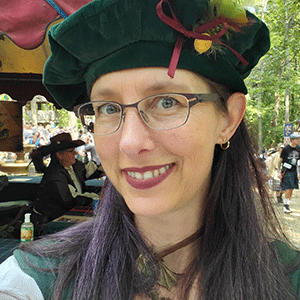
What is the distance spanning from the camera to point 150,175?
96 cm

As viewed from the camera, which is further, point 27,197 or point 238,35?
point 27,197

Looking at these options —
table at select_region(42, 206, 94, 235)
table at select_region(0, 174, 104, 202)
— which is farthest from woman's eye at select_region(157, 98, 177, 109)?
table at select_region(0, 174, 104, 202)

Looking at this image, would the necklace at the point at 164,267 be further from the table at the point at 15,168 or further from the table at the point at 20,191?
the table at the point at 15,168

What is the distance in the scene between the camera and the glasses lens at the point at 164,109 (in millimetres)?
959

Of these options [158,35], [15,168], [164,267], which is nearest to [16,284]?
[164,267]

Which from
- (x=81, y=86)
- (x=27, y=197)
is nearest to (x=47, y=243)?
(x=81, y=86)

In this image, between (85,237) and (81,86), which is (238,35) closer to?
(81,86)

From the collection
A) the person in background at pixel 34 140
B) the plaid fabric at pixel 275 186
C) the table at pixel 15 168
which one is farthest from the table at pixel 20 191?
the person in background at pixel 34 140

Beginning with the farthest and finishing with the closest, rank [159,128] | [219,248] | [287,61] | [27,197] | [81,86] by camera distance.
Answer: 1. [287,61]
2. [27,197]
3. [81,86]
4. [219,248]
5. [159,128]

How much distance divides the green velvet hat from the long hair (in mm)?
133

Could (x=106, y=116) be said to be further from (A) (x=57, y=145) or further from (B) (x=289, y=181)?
(B) (x=289, y=181)

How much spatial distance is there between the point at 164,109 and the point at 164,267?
549mm

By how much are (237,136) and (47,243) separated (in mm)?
849

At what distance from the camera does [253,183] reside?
1.29 meters
